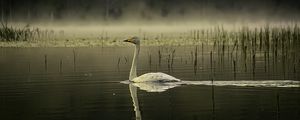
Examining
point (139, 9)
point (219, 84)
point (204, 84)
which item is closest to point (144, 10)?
point (139, 9)

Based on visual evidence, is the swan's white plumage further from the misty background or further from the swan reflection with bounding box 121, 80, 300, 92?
the misty background

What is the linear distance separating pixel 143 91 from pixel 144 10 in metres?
41.4

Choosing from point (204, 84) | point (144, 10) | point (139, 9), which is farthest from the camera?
point (139, 9)

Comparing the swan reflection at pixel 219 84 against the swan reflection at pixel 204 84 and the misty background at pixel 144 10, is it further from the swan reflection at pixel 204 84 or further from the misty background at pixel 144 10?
the misty background at pixel 144 10

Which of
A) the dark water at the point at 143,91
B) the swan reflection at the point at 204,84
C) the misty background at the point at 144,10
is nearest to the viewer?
the dark water at the point at 143,91

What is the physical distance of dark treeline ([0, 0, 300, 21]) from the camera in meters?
53.9

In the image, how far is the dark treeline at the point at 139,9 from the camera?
5391cm

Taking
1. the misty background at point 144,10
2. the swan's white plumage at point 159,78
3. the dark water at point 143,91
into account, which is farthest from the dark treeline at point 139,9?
the swan's white plumage at point 159,78

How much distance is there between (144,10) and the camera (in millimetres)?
58281

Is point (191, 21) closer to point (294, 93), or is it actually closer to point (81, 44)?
point (81, 44)

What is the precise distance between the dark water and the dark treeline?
1075 inches

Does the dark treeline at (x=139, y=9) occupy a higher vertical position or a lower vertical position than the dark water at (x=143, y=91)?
higher

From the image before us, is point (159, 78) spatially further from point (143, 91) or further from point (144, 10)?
point (144, 10)

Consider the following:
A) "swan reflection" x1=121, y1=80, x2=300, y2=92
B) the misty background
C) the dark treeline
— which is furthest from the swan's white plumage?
the dark treeline
